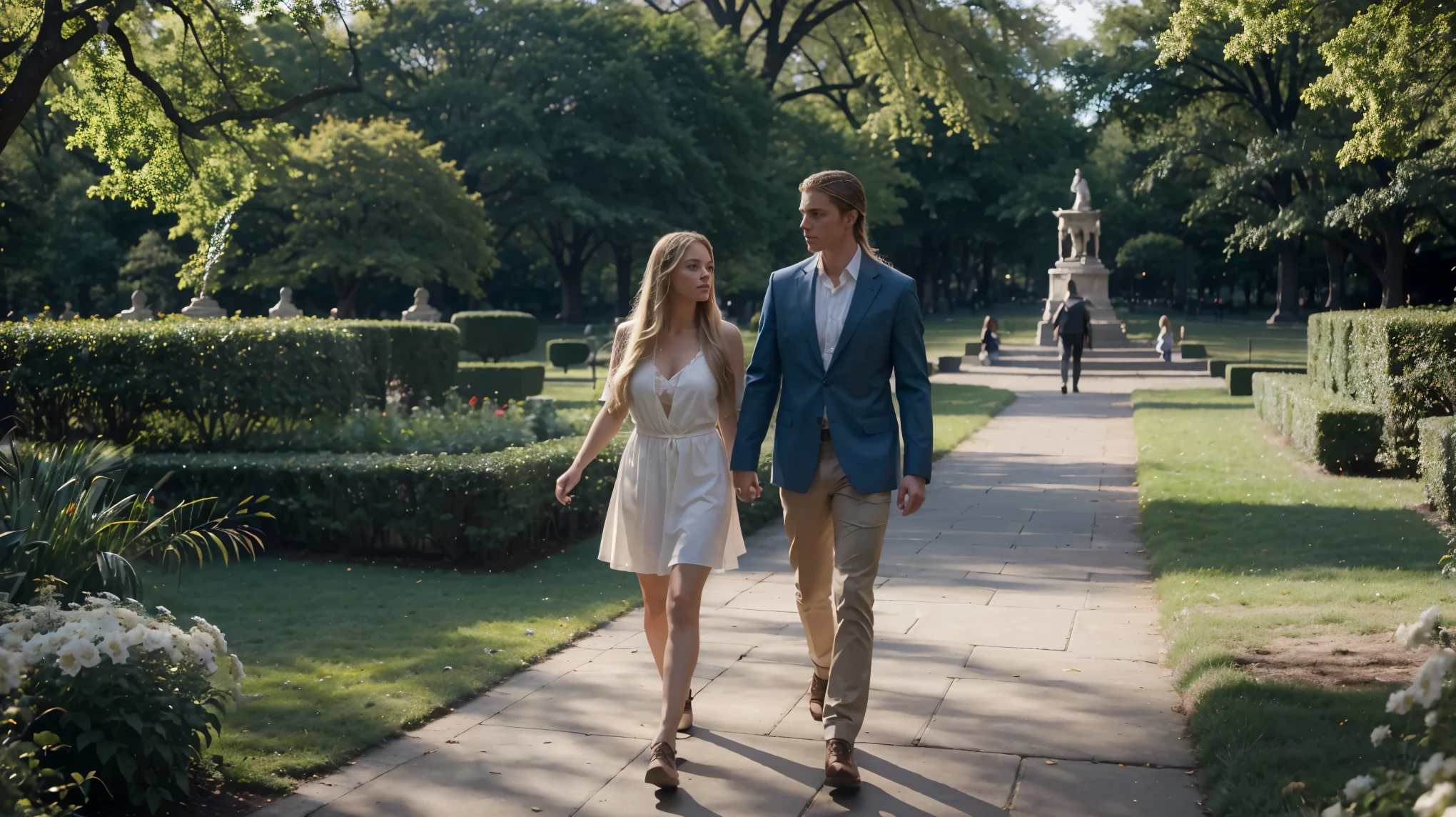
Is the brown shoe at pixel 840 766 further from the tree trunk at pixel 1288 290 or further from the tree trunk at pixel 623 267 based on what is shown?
the tree trunk at pixel 1288 290

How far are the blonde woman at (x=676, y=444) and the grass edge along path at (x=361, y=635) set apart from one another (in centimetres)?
125

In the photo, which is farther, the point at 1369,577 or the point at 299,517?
the point at 299,517

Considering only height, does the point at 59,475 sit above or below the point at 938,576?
above

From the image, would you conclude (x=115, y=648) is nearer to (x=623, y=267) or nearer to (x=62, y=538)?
(x=62, y=538)

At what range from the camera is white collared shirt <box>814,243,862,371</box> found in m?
4.66

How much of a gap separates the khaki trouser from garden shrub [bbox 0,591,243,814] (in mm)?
1975

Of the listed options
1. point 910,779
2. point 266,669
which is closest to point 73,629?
point 266,669

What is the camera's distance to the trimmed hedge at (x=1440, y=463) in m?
9.45

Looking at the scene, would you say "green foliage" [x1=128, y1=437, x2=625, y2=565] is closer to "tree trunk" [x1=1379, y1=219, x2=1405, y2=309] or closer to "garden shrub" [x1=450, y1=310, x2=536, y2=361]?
"garden shrub" [x1=450, y1=310, x2=536, y2=361]

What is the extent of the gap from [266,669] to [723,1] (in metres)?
45.7

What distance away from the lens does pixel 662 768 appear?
427 centimetres

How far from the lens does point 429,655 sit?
6.29m

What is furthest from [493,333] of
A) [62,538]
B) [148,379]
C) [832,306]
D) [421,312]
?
[832,306]

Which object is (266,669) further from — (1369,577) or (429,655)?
(1369,577)
